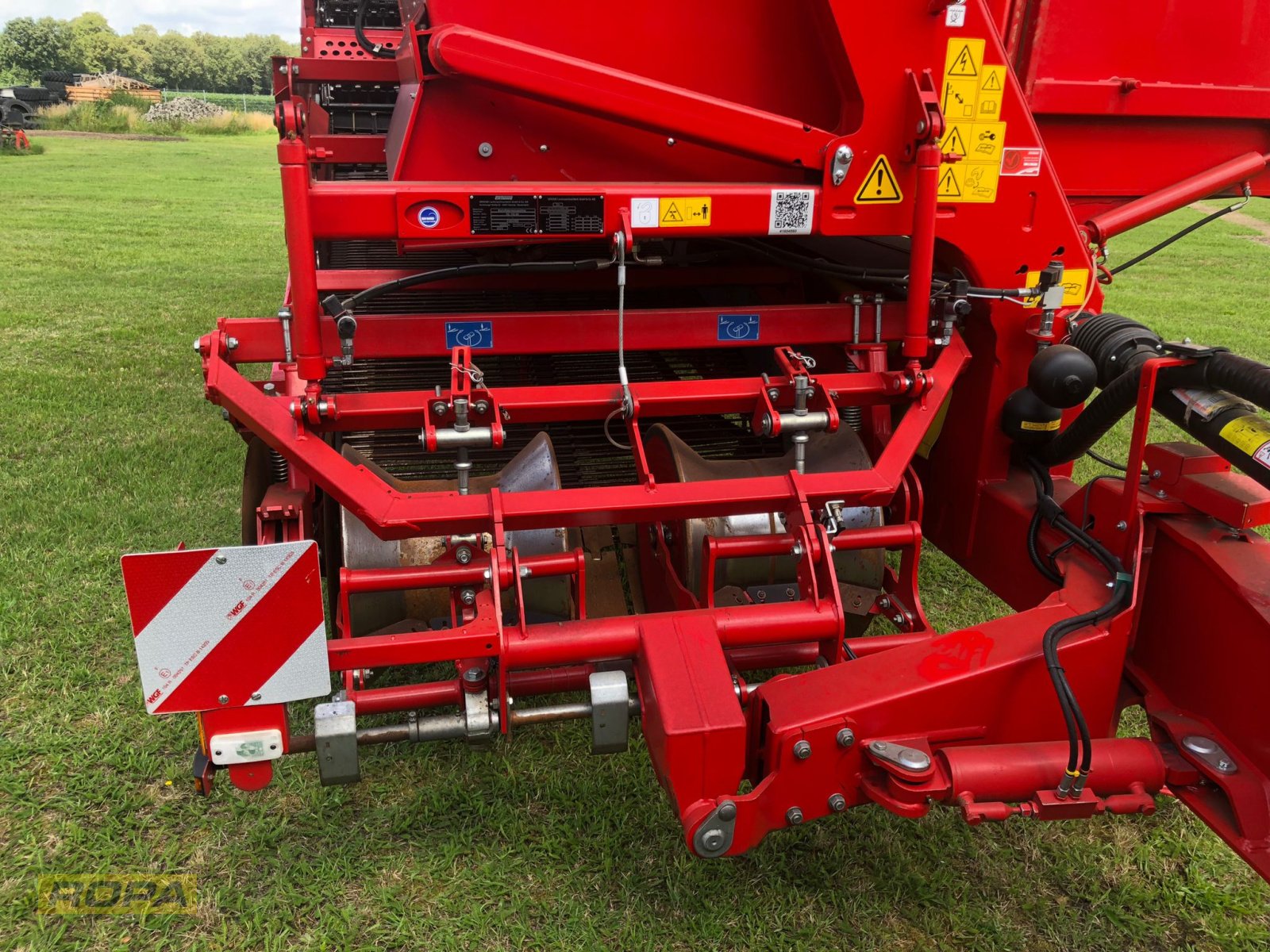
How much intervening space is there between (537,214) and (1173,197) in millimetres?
2188

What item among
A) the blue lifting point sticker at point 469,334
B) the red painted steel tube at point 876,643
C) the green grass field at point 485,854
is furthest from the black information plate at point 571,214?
the green grass field at point 485,854

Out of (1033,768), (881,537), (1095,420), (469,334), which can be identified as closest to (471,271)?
(469,334)

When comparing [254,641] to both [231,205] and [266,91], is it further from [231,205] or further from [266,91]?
[266,91]

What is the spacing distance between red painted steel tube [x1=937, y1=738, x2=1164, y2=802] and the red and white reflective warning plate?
1339mm

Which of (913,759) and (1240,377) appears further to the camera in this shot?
(1240,377)

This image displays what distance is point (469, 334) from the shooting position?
2713 millimetres

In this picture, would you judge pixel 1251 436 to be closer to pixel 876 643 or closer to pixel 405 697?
pixel 876 643

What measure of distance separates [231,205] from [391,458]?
13.8 m

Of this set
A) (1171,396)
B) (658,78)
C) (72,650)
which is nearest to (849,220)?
(658,78)

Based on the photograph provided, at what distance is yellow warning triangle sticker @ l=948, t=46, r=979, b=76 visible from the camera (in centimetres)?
255

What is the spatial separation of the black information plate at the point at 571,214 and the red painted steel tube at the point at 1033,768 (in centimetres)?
151

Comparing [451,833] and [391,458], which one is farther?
[391,458]

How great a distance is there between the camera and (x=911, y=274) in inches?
104

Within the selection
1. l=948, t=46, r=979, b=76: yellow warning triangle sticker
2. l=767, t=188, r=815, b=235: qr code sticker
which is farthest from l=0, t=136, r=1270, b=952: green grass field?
l=948, t=46, r=979, b=76: yellow warning triangle sticker
